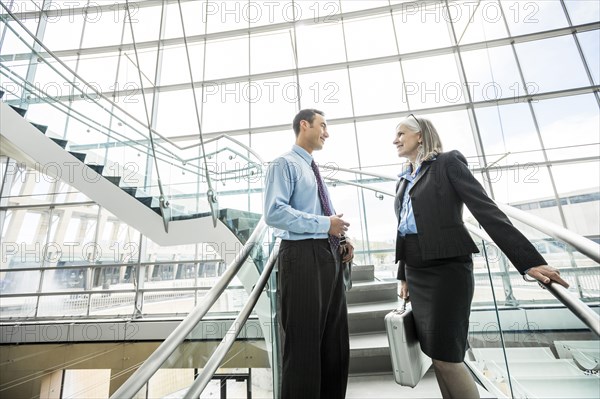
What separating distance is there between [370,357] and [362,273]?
1034 mm

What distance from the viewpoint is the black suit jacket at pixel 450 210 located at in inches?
43.0

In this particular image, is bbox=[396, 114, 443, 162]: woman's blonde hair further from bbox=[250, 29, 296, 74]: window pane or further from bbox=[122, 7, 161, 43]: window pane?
bbox=[122, 7, 161, 43]: window pane

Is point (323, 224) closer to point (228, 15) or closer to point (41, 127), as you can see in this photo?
point (41, 127)

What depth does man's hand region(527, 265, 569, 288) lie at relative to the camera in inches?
38.0

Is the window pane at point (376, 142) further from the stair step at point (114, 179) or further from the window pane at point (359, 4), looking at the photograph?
the stair step at point (114, 179)

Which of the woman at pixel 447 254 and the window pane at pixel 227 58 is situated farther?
the window pane at pixel 227 58

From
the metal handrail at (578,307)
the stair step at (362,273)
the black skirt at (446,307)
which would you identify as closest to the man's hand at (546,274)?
the metal handrail at (578,307)

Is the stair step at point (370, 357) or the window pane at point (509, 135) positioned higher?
the window pane at point (509, 135)

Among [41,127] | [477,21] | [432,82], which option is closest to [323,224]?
[41,127]

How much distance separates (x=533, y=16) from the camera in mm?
6016

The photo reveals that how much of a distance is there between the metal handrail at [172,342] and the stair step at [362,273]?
1.64 metres

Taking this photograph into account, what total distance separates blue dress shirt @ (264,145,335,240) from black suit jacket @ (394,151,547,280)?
0.45 metres

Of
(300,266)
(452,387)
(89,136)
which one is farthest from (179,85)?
(452,387)

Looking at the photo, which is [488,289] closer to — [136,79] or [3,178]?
[136,79]
